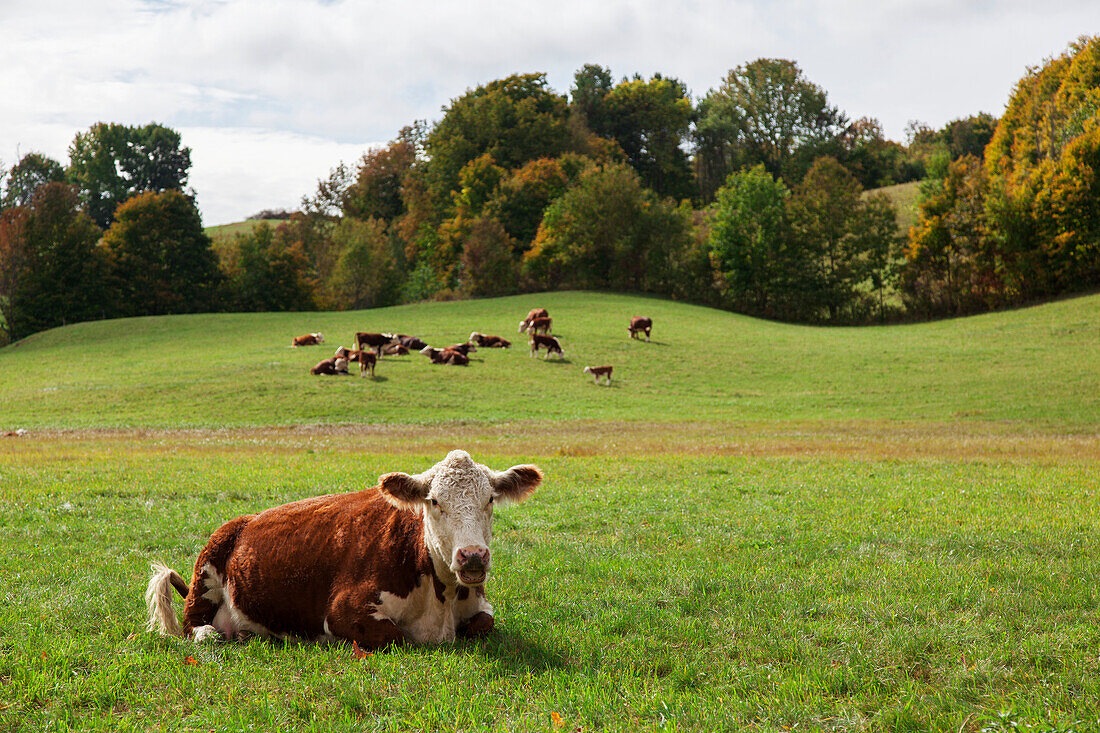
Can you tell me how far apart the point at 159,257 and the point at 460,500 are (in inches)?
3018

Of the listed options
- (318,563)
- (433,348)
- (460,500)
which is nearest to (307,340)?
(433,348)

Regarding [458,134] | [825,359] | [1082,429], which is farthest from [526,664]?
[458,134]

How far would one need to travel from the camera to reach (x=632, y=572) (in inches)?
318

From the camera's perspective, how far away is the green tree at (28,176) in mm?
75562

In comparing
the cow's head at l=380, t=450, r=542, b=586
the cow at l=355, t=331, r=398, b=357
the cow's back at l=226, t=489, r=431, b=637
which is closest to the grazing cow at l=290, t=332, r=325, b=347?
the cow at l=355, t=331, r=398, b=357

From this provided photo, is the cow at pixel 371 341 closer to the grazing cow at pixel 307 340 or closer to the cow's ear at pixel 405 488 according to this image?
the grazing cow at pixel 307 340

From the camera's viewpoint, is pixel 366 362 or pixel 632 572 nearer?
pixel 632 572

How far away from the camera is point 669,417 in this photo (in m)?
29.9

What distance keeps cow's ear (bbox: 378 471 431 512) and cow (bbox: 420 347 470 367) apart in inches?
1287

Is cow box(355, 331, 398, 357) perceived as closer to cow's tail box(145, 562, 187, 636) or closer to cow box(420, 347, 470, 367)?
cow box(420, 347, 470, 367)

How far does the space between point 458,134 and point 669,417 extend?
72715 millimetres

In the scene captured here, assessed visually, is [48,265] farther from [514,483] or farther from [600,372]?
[514,483]

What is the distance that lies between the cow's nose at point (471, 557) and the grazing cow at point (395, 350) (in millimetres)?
36943

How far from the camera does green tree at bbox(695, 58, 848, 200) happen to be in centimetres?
10538
